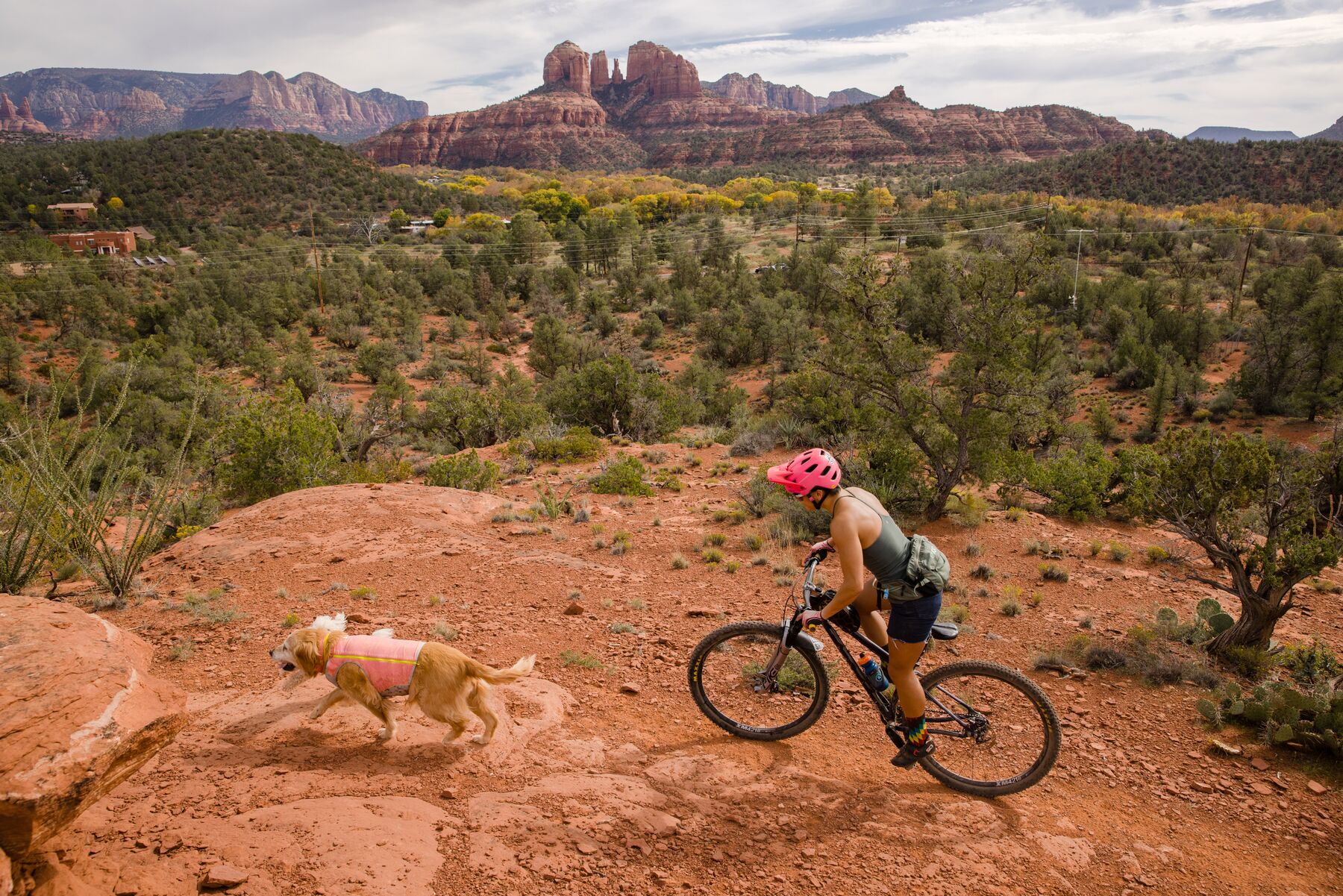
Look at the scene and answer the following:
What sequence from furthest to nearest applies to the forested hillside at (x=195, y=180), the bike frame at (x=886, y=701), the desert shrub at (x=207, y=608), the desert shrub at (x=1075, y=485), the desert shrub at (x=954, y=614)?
1. the forested hillside at (x=195, y=180)
2. the desert shrub at (x=1075, y=485)
3. the desert shrub at (x=954, y=614)
4. the desert shrub at (x=207, y=608)
5. the bike frame at (x=886, y=701)

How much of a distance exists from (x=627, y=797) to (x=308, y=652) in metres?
2.08

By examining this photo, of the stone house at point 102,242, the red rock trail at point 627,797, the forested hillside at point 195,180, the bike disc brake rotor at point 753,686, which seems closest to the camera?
the red rock trail at point 627,797

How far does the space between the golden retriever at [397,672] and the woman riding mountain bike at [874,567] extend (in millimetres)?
1915

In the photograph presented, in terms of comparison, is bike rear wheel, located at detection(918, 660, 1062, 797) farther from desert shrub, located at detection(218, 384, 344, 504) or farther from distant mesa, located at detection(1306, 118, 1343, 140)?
distant mesa, located at detection(1306, 118, 1343, 140)

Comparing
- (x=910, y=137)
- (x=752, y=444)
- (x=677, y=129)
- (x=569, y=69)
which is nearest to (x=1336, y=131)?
(x=910, y=137)

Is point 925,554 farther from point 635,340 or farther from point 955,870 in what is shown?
point 635,340

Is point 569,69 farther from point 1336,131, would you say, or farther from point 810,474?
point 810,474

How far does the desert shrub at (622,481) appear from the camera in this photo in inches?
463

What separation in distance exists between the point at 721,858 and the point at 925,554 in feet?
6.13

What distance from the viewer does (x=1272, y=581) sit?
5.64 metres

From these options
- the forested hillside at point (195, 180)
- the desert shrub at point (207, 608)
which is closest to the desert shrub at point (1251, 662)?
the desert shrub at point (207, 608)

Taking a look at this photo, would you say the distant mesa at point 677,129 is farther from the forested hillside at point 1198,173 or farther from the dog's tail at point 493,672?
the dog's tail at point 493,672

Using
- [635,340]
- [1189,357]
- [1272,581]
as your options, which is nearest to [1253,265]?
[1189,357]

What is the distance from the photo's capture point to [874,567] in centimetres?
379
